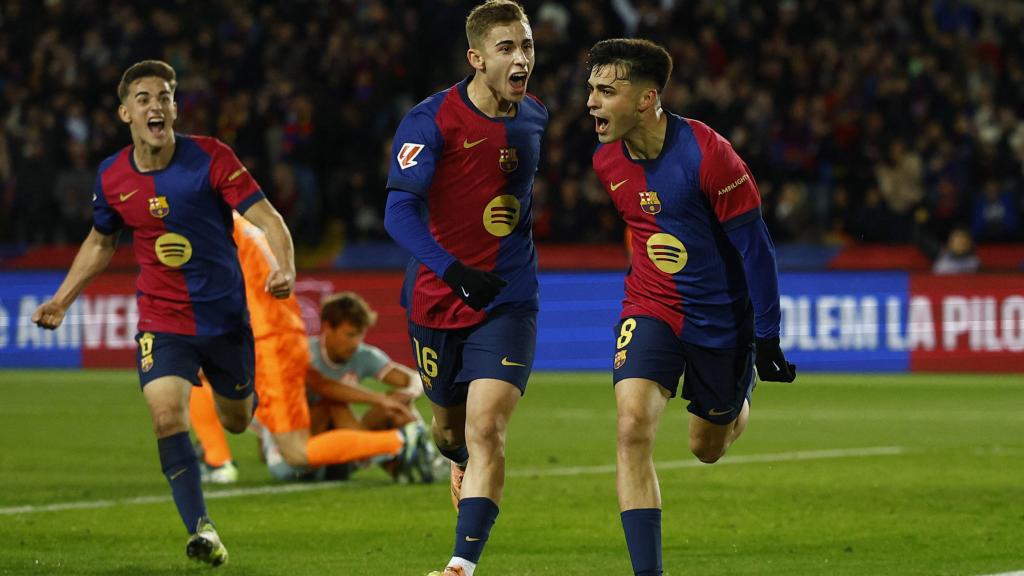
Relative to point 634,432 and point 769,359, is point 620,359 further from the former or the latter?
point 769,359

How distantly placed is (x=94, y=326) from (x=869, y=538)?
13.1 m

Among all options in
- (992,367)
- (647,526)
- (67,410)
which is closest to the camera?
(647,526)

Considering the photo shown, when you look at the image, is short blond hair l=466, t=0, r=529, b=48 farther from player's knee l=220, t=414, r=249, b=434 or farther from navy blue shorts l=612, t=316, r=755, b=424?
player's knee l=220, t=414, r=249, b=434

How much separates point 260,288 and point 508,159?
4232mm

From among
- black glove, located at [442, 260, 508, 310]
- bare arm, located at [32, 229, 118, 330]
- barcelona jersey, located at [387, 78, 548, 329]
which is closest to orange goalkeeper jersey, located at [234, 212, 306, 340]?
bare arm, located at [32, 229, 118, 330]

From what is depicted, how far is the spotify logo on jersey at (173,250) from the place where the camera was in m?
8.38

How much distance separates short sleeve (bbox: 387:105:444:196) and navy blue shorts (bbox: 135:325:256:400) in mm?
1914

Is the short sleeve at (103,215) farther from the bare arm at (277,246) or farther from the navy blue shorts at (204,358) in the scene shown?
the bare arm at (277,246)

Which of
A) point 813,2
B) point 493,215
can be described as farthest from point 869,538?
point 813,2

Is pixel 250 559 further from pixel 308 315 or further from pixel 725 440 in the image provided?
pixel 308 315

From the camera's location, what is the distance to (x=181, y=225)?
8344 mm

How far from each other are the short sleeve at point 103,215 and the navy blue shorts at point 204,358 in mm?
573

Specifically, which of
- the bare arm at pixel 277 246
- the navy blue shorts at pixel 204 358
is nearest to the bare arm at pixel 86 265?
the navy blue shorts at pixel 204 358

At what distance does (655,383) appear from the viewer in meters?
6.63
